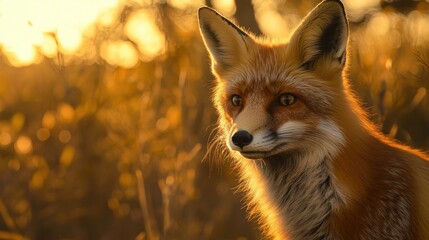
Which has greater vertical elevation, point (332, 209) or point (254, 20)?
point (332, 209)

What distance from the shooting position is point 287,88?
13.1 feet

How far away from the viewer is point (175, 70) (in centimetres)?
837

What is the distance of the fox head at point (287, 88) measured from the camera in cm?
383

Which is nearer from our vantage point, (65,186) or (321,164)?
(321,164)

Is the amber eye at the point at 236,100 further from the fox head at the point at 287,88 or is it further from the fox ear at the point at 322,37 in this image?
the fox ear at the point at 322,37

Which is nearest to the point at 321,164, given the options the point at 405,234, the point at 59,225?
the point at 405,234

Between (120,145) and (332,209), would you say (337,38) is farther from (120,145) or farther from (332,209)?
(120,145)

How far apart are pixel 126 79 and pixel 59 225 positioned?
82.3 inches

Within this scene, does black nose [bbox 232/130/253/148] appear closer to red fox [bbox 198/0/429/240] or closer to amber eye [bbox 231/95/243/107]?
red fox [bbox 198/0/429/240]

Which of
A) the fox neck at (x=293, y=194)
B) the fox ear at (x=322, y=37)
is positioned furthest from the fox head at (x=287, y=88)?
the fox neck at (x=293, y=194)

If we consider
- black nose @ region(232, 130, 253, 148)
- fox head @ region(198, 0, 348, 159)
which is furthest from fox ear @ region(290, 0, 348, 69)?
black nose @ region(232, 130, 253, 148)

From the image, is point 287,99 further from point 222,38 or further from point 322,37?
point 222,38

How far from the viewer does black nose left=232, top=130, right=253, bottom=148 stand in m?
3.71

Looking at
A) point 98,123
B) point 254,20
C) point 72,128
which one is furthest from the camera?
point 254,20
